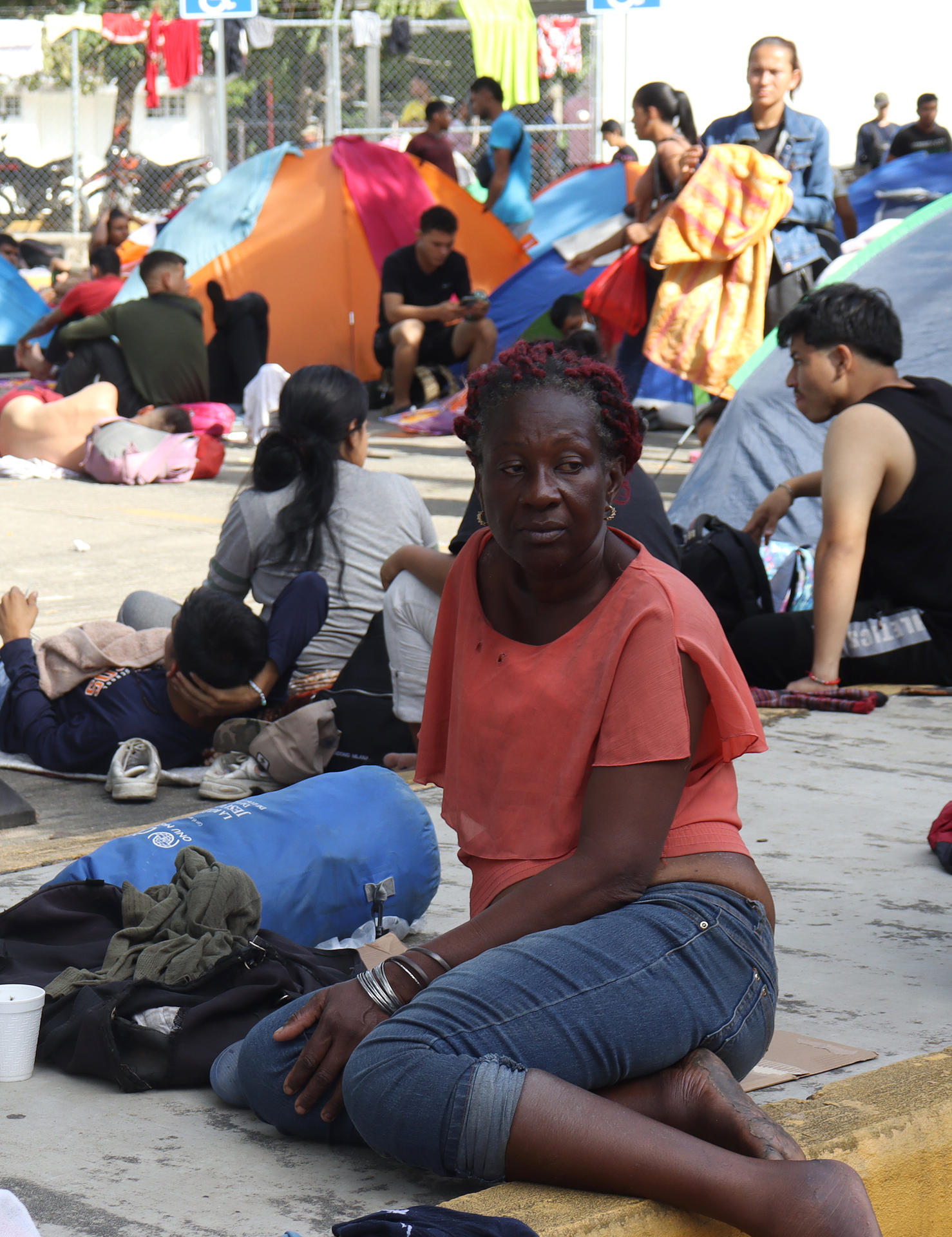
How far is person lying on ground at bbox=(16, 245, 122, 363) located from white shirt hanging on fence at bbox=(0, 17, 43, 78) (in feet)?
31.2

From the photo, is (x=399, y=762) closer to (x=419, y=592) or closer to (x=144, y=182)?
(x=419, y=592)

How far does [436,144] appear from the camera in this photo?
14531mm

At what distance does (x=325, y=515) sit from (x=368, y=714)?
0.67 m

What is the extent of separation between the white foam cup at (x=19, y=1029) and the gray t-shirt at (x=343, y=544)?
97.2 inches

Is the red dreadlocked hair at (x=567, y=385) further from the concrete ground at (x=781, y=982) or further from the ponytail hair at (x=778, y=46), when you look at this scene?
the ponytail hair at (x=778, y=46)

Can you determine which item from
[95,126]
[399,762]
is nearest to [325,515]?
[399,762]

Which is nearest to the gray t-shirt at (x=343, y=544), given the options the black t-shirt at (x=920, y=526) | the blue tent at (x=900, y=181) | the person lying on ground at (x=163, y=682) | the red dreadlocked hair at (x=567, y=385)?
the person lying on ground at (x=163, y=682)

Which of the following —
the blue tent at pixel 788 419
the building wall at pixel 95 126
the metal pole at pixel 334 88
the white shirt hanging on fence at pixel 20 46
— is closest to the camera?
the blue tent at pixel 788 419

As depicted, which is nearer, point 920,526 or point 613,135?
point 920,526

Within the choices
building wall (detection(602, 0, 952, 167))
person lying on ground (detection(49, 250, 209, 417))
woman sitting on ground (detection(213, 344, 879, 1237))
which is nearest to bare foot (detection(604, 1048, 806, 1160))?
woman sitting on ground (detection(213, 344, 879, 1237))

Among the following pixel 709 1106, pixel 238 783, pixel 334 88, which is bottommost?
pixel 238 783

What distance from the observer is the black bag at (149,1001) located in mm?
2312

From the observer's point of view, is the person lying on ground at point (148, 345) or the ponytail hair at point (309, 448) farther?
the person lying on ground at point (148, 345)

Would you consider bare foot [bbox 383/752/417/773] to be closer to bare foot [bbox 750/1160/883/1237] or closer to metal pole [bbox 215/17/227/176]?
bare foot [bbox 750/1160/883/1237]
